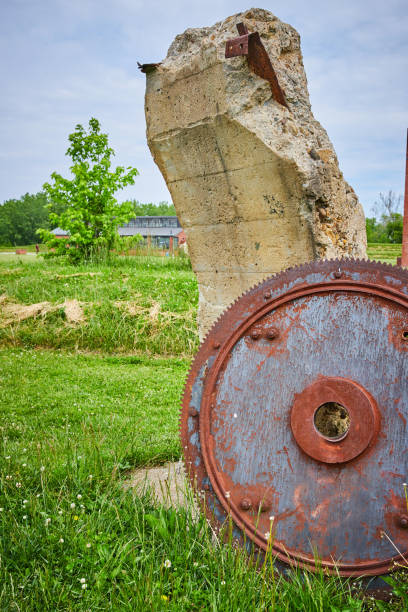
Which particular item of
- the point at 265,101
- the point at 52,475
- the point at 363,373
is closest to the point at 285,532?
the point at 363,373

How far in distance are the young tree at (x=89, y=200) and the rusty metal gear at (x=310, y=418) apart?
1306cm

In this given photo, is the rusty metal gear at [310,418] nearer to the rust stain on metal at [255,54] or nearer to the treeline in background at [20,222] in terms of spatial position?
the rust stain on metal at [255,54]

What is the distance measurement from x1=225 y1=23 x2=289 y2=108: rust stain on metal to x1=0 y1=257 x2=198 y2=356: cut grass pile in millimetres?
5355

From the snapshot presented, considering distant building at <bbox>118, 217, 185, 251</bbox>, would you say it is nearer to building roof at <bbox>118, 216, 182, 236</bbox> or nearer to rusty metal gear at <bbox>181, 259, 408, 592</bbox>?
building roof at <bbox>118, 216, 182, 236</bbox>

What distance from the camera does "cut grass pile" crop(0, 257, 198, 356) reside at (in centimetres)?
818

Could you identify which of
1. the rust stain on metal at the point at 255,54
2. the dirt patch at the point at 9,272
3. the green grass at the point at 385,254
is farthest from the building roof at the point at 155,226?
the rust stain on metal at the point at 255,54

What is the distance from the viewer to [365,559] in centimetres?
184

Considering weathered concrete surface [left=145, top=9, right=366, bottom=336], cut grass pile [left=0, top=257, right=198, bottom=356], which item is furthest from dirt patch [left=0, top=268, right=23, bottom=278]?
weathered concrete surface [left=145, top=9, right=366, bottom=336]

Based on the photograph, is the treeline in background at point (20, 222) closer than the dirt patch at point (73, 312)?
No

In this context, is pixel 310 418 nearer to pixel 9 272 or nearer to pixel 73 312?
pixel 73 312

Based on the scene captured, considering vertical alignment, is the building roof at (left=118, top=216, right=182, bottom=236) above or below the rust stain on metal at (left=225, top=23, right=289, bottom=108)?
above

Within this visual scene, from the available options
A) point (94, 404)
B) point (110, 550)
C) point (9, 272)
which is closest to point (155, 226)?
point (9, 272)

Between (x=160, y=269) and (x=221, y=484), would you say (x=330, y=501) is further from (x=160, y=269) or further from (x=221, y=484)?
(x=160, y=269)

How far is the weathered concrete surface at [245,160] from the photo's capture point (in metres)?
3.17
